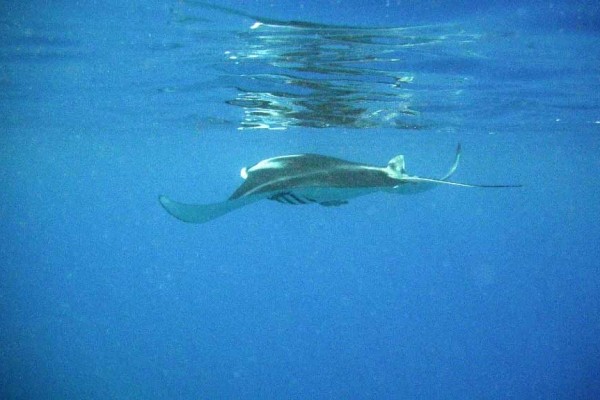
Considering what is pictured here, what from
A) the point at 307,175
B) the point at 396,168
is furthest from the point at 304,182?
the point at 396,168

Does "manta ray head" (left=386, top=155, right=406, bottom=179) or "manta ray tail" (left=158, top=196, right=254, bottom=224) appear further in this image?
"manta ray head" (left=386, top=155, right=406, bottom=179)

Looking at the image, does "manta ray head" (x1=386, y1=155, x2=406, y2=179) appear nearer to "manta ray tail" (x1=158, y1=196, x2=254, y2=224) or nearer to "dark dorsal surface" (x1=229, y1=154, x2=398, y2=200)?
"dark dorsal surface" (x1=229, y1=154, x2=398, y2=200)

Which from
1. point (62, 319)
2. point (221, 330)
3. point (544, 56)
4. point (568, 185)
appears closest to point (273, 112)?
point (544, 56)

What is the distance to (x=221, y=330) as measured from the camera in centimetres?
5097

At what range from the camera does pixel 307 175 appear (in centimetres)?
712

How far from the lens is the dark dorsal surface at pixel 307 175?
6977 millimetres

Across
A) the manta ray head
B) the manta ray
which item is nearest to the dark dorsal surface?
the manta ray

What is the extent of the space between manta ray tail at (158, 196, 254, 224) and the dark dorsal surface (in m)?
0.18

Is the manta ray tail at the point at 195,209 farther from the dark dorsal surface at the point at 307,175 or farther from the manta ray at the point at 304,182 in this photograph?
the dark dorsal surface at the point at 307,175

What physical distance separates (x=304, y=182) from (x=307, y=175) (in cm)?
17

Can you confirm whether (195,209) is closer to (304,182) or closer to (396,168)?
(304,182)

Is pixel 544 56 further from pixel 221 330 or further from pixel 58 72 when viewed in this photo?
pixel 221 330

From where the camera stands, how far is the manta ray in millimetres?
6777

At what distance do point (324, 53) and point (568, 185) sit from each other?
51.7m
